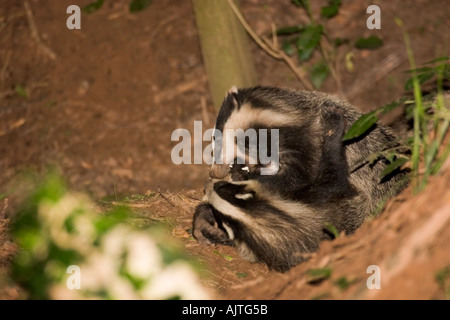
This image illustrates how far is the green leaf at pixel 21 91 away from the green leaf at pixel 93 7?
4.51ft

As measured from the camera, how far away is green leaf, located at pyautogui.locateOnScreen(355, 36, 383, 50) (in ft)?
25.3

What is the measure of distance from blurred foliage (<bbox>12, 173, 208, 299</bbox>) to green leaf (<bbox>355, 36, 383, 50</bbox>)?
5916mm

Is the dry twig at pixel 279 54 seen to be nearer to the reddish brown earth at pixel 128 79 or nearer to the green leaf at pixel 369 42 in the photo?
the reddish brown earth at pixel 128 79

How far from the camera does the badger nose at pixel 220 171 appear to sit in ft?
14.9

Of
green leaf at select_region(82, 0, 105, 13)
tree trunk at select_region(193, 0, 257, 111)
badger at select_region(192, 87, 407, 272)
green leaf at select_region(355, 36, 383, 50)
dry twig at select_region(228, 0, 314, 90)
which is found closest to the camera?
badger at select_region(192, 87, 407, 272)

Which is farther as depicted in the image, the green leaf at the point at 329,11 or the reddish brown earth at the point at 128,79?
the reddish brown earth at the point at 128,79

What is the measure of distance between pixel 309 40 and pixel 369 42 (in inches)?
44.0

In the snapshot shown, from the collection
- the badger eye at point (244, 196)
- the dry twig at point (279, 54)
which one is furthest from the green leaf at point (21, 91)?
the badger eye at point (244, 196)

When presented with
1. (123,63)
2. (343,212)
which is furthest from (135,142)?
(343,212)

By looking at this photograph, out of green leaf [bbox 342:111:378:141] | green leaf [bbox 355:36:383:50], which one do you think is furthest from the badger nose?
green leaf [bbox 355:36:383:50]

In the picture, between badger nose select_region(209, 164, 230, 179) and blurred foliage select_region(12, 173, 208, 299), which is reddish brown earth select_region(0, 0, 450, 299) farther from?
blurred foliage select_region(12, 173, 208, 299)

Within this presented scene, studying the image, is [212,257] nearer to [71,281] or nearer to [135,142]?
[71,281]

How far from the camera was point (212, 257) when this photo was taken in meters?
4.63

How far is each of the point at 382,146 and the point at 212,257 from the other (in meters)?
1.66
